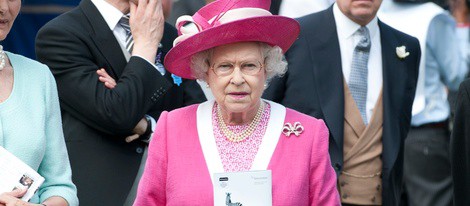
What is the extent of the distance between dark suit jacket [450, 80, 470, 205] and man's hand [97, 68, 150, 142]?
5.46 feet

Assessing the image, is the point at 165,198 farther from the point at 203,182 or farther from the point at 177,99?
the point at 177,99

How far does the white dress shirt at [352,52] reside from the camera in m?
6.89

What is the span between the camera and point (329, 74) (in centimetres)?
678

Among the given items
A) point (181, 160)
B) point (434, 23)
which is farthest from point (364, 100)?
point (434, 23)

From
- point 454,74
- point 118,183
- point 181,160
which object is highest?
point 181,160

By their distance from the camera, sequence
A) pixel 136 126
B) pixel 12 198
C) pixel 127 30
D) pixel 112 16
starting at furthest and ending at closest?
pixel 127 30 < pixel 112 16 < pixel 136 126 < pixel 12 198

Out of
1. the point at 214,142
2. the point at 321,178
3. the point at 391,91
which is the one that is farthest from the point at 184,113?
the point at 391,91

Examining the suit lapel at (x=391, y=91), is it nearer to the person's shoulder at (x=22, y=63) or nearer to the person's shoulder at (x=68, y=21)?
the person's shoulder at (x=68, y=21)

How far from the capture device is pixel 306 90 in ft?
22.0

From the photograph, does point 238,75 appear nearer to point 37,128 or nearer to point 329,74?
point 37,128

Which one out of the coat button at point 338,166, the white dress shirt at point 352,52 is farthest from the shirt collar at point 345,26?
the coat button at point 338,166

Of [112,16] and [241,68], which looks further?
[112,16]

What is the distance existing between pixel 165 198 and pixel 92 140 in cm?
101

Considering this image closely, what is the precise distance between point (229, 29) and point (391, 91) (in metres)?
2.11
